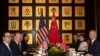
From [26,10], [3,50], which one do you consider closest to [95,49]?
[3,50]

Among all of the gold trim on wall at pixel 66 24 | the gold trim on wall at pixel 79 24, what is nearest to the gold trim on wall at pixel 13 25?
the gold trim on wall at pixel 66 24

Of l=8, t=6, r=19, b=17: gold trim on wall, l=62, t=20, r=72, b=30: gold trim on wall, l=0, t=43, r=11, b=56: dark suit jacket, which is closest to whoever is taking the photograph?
l=0, t=43, r=11, b=56: dark suit jacket

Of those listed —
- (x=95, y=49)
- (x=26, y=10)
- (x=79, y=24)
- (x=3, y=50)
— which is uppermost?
(x=26, y=10)

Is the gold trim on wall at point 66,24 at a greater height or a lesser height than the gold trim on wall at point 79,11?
lesser

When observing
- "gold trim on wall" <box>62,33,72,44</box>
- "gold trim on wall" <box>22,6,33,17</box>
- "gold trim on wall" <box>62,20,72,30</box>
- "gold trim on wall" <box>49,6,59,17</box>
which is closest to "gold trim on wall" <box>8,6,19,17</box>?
"gold trim on wall" <box>22,6,33,17</box>

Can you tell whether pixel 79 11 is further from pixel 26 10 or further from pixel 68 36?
pixel 26 10

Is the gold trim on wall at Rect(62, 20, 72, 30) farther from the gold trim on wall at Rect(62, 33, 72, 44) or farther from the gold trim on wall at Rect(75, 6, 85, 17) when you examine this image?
the gold trim on wall at Rect(75, 6, 85, 17)

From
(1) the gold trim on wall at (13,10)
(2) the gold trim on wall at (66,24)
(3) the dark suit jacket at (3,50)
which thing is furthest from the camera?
(2) the gold trim on wall at (66,24)

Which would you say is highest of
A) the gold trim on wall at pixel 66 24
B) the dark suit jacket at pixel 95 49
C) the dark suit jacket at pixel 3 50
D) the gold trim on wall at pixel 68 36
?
the dark suit jacket at pixel 3 50

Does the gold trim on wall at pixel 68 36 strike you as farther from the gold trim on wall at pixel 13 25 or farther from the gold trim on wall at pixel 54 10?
the gold trim on wall at pixel 13 25

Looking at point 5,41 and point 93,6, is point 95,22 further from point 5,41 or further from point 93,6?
point 5,41

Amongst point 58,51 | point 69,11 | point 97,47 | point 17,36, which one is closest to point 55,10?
point 69,11

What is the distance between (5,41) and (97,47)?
2388mm

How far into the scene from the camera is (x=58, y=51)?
7602mm
